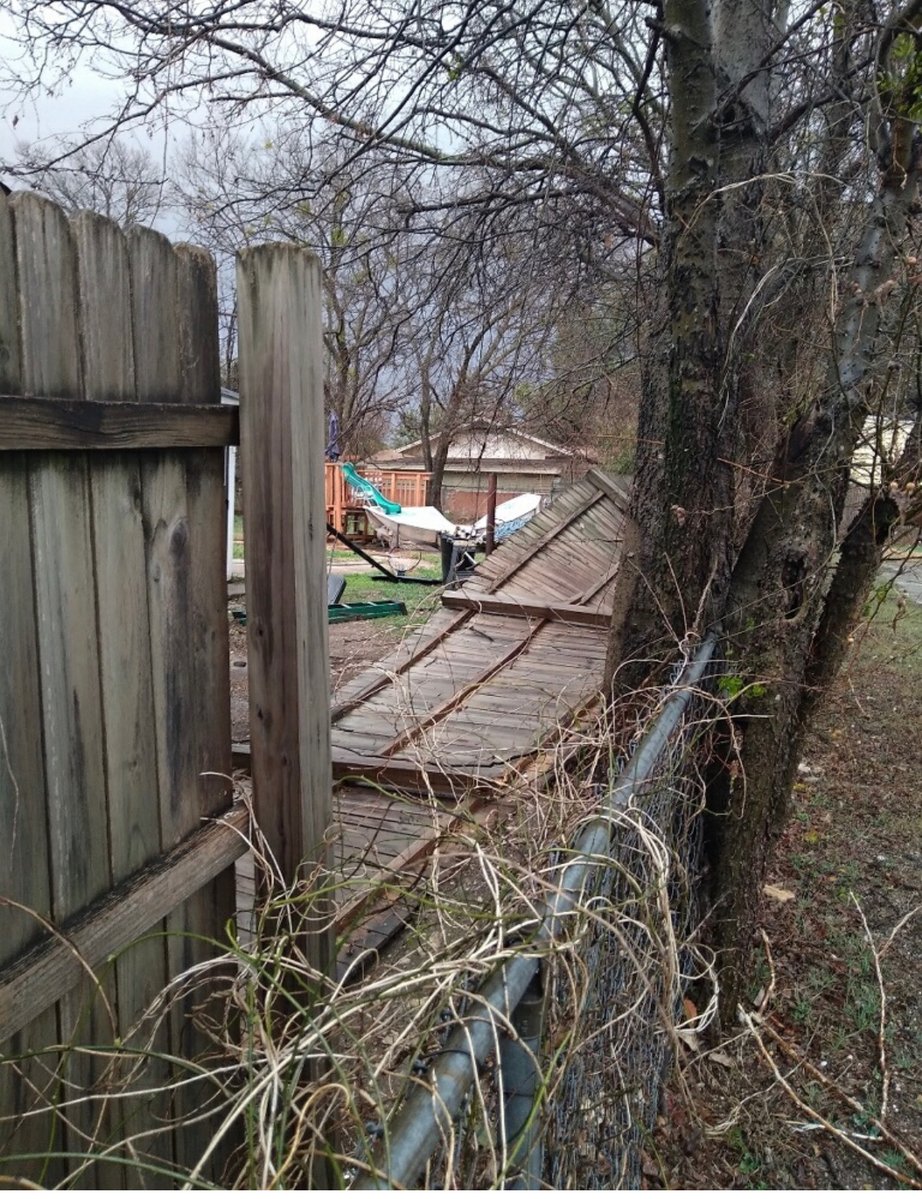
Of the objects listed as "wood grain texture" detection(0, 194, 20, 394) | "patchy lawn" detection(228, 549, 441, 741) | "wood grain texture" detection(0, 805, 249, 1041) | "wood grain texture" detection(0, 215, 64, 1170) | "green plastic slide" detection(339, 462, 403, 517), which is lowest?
"patchy lawn" detection(228, 549, 441, 741)

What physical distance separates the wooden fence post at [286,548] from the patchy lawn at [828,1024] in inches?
36.6

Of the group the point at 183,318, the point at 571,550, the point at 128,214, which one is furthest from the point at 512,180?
the point at 183,318

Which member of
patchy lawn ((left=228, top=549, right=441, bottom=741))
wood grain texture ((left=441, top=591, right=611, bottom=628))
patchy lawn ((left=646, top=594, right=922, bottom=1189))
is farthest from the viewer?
wood grain texture ((left=441, top=591, right=611, bottom=628))

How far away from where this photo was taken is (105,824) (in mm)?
1543

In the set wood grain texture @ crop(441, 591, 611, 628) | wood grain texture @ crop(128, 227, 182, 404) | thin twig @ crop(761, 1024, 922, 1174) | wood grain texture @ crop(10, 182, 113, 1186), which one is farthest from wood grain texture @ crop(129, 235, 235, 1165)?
wood grain texture @ crop(441, 591, 611, 628)

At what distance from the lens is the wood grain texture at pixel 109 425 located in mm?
1306

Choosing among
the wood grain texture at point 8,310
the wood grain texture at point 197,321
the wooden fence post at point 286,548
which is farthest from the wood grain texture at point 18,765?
the wooden fence post at point 286,548

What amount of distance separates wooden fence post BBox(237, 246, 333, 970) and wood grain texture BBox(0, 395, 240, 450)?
0.22ft

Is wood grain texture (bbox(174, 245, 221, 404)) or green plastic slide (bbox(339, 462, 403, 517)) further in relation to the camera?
green plastic slide (bbox(339, 462, 403, 517))

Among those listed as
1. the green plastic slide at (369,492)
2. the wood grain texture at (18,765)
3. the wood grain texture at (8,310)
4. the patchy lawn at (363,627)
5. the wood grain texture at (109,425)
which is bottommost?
the patchy lawn at (363,627)

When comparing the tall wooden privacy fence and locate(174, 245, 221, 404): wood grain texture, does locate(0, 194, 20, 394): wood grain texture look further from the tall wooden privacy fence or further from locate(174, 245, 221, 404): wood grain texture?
locate(174, 245, 221, 404): wood grain texture

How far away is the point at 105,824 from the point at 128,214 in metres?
4.40

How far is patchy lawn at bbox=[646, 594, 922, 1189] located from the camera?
103 inches

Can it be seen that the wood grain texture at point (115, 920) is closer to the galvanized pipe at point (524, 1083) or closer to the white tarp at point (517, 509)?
the galvanized pipe at point (524, 1083)
